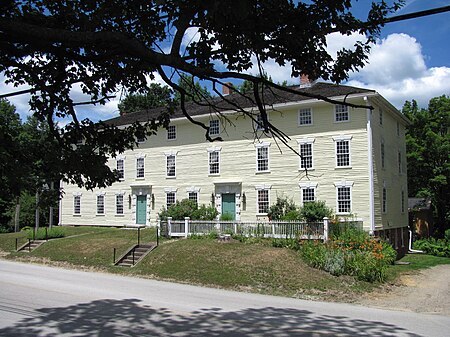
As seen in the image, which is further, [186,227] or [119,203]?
[119,203]

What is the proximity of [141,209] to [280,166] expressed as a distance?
11.4 metres

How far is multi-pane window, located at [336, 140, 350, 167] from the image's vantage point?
27.8m

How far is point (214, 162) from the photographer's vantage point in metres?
32.2

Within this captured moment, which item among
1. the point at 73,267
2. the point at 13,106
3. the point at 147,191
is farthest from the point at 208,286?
the point at 13,106

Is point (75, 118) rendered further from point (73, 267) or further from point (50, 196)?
point (73, 267)

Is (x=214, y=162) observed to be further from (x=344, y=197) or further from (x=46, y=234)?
(x=46, y=234)

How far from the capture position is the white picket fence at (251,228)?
23109mm

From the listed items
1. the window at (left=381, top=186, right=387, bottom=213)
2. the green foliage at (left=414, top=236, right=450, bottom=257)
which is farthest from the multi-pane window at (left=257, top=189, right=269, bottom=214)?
the green foliage at (left=414, top=236, right=450, bottom=257)

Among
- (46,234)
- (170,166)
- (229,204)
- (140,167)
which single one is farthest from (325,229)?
(46,234)

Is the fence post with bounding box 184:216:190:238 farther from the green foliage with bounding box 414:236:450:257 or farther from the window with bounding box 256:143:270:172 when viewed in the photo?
the green foliage with bounding box 414:236:450:257

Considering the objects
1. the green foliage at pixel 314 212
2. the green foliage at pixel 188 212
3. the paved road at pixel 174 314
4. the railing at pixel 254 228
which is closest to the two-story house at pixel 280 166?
the green foliage at pixel 314 212

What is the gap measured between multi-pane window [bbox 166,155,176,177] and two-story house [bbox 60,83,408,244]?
2.8 inches

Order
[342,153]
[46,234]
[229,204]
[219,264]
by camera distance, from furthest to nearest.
Result: 1. [229,204]
2. [46,234]
3. [342,153]
4. [219,264]

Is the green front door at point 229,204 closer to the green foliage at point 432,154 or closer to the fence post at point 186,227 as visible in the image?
the fence post at point 186,227
